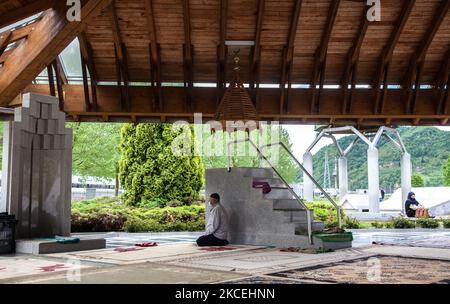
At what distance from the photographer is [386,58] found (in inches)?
483

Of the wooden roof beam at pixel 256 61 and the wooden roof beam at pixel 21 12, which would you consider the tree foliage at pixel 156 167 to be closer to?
the wooden roof beam at pixel 256 61

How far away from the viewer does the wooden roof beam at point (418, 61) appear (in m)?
11.3

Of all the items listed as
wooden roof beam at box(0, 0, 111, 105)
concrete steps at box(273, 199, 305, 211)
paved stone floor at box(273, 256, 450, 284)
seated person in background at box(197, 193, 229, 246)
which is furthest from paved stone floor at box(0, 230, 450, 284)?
wooden roof beam at box(0, 0, 111, 105)

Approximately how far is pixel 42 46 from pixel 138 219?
659 cm

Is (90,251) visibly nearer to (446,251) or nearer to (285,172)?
(446,251)

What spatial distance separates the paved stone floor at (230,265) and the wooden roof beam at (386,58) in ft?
14.9

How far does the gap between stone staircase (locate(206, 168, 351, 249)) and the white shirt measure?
554mm

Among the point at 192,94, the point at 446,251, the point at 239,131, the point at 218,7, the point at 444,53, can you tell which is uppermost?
the point at 218,7

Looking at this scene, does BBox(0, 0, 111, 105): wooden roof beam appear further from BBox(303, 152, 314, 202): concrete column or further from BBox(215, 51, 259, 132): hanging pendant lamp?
BBox(303, 152, 314, 202): concrete column

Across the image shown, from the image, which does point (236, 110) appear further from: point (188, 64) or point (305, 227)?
point (305, 227)

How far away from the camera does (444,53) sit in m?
12.5

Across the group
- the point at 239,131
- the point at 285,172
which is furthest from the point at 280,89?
the point at 285,172

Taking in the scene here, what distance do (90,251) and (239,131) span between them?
4758mm

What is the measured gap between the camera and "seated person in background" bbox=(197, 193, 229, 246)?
979cm
